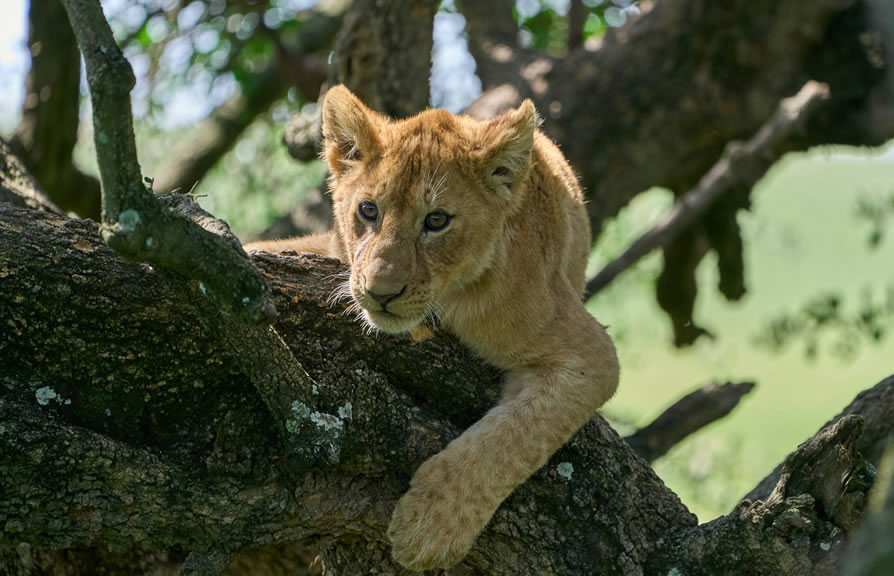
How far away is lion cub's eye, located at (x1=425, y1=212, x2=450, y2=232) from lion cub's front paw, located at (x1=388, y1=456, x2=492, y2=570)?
1036mm

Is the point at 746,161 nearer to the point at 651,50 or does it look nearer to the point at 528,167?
the point at 651,50

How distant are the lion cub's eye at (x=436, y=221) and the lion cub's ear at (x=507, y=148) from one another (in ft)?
1.10

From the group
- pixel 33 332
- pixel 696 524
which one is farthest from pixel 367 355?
pixel 696 524

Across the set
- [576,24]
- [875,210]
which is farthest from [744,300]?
[576,24]

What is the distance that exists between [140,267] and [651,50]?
5.24 metres

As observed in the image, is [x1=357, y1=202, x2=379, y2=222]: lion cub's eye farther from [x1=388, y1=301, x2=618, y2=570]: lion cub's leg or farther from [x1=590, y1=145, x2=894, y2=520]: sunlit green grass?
[x1=590, y1=145, x2=894, y2=520]: sunlit green grass

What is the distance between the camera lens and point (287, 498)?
361 cm

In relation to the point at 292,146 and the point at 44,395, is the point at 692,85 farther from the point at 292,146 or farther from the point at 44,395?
the point at 44,395

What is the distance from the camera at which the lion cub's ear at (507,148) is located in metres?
4.52

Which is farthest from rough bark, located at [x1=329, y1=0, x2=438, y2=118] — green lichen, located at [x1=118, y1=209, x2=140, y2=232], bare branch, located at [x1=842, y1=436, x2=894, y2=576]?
bare branch, located at [x1=842, y1=436, x2=894, y2=576]

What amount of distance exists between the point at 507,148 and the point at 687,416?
8.94 feet

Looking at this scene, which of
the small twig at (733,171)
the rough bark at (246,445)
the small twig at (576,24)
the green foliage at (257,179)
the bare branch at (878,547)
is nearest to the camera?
the bare branch at (878,547)

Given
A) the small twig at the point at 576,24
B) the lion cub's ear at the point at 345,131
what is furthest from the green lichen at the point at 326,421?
the small twig at the point at 576,24

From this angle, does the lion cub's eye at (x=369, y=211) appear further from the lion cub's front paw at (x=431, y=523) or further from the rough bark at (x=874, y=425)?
the rough bark at (x=874, y=425)
